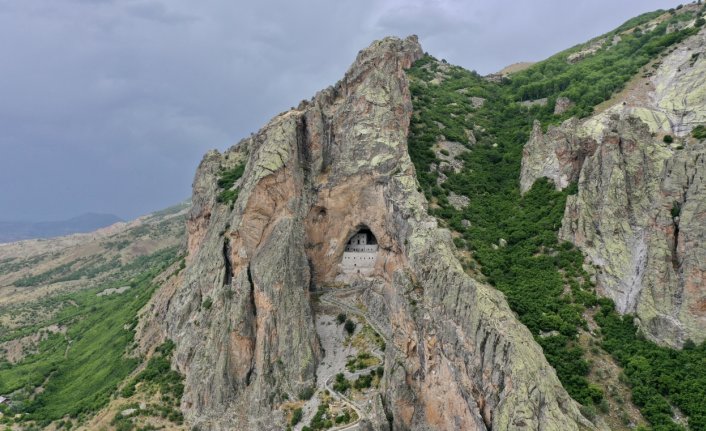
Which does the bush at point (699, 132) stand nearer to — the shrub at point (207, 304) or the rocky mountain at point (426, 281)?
the rocky mountain at point (426, 281)

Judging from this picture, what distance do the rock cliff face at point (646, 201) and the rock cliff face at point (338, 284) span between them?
16270 mm

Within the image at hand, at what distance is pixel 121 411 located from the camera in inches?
2164

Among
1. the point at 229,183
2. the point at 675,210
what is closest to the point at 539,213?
the point at 675,210

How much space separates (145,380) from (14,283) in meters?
159

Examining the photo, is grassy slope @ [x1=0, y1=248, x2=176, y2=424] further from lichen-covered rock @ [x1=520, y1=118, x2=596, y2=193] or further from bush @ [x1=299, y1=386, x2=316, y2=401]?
lichen-covered rock @ [x1=520, y1=118, x2=596, y2=193]

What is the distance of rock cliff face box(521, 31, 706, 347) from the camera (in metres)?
43.0

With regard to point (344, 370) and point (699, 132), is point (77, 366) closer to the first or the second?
point (344, 370)

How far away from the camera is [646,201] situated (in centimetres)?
4956

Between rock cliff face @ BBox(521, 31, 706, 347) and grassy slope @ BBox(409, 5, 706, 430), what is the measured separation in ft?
7.84

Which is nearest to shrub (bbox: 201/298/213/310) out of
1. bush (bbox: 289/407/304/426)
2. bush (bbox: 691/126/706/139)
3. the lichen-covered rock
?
bush (bbox: 289/407/304/426)

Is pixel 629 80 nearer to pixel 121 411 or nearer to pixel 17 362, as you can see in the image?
pixel 121 411

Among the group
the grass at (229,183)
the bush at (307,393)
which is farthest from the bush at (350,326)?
the grass at (229,183)

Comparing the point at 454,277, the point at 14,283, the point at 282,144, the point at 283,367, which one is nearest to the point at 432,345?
the point at 454,277

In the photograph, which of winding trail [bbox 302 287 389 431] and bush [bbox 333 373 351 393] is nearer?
winding trail [bbox 302 287 389 431]
